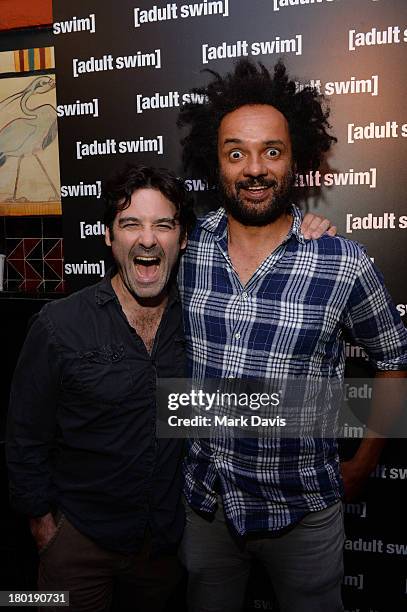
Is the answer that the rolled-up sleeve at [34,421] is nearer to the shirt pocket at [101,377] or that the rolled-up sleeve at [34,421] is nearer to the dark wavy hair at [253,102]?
the shirt pocket at [101,377]

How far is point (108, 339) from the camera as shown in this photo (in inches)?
59.7

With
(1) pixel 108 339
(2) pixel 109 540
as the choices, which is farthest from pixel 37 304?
(2) pixel 109 540

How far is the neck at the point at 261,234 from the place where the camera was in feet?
5.08

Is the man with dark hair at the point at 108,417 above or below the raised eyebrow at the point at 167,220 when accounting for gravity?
below

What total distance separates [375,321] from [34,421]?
102 centimetres

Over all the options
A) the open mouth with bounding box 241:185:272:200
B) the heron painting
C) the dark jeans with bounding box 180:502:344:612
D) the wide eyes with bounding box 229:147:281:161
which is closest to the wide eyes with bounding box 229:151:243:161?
the wide eyes with bounding box 229:147:281:161

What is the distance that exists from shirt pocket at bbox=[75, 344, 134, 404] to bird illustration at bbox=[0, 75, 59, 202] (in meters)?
1.52

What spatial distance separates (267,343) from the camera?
4.77ft

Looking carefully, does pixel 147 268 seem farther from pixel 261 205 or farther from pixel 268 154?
pixel 268 154

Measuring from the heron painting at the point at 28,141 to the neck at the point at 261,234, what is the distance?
1495 mm

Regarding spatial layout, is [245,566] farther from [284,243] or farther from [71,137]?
[71,137]

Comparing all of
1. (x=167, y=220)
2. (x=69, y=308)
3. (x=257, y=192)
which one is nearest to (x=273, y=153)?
(x=257, y=192)

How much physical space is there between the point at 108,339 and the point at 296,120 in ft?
3.16

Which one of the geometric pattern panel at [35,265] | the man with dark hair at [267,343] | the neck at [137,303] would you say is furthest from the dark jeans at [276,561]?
the geometric pattern panel at [35,265]
